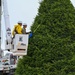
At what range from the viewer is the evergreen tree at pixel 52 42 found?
9.15 metres

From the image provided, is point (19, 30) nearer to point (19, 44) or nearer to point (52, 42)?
point (19, 44)

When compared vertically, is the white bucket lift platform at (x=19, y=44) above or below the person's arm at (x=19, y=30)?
below

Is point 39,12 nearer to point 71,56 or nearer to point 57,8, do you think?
point 57,8

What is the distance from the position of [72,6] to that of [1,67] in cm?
1381

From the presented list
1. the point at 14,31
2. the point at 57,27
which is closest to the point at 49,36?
the point at 57,27

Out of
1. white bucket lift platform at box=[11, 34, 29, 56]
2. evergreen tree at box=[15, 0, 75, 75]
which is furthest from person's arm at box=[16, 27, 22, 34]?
evergreen tree at box=[15, 0, 75, 75]

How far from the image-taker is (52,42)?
9281mm

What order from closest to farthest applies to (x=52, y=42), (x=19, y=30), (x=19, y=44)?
(x=52, y=42)
(x=19, y=30)
(x=19, y=44)

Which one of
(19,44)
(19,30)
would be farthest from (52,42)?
(19,44)

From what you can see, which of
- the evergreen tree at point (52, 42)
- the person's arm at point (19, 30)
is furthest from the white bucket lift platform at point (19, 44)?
Result: the evergreen tree at point (52, 42)

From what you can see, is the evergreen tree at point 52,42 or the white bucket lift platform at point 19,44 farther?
the white bucket lift platform at point 19,44

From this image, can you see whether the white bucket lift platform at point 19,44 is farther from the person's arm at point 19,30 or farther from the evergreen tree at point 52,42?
the evergreen tree at point 52,42

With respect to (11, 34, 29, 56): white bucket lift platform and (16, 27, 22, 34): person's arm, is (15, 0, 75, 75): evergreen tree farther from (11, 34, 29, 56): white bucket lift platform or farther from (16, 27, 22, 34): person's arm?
(16, 27, 22, 34): person's arm

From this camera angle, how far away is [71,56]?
923 centimetres
